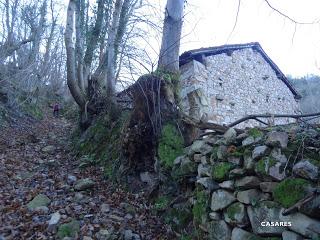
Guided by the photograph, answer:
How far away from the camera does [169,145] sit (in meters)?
5.24

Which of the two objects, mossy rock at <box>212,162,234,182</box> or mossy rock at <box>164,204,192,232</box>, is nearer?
mossy rock at <box>212,162,234,182</box>

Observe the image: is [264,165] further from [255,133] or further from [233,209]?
[233,209]

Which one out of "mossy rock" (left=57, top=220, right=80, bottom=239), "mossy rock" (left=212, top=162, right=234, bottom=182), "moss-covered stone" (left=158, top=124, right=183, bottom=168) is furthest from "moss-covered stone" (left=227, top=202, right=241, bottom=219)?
"mossy rock" (left=57, top=220, right=80, bottom=239)

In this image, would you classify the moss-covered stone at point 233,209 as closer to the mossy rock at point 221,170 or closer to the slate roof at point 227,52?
the mossy rock at point 221,170

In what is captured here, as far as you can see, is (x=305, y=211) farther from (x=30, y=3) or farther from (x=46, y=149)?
(x=30, y=3)

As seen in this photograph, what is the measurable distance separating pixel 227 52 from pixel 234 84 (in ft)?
4.44

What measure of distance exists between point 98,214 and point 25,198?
142 centimetres

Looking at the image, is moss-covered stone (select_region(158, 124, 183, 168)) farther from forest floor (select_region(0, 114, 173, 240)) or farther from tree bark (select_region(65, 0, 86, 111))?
tree bark (select_region(65, 0, 86, 111))

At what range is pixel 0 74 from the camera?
36.6 feet

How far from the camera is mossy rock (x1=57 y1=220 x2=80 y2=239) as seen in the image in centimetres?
401

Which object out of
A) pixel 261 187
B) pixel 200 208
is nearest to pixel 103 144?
pixel 200 208

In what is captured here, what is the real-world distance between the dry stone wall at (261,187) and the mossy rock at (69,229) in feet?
5.18

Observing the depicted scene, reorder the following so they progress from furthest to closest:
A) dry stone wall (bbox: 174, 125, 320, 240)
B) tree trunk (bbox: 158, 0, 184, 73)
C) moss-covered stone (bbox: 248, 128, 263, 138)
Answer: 1. tree trunk (bbox: 158, 0, 184, 73)
2. moss-covered stone (bbox: 248, 128, 263, 138)
3. dry stone wall (bbox: 174, 125, 320, 240)

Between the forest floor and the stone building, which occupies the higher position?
the stone building
